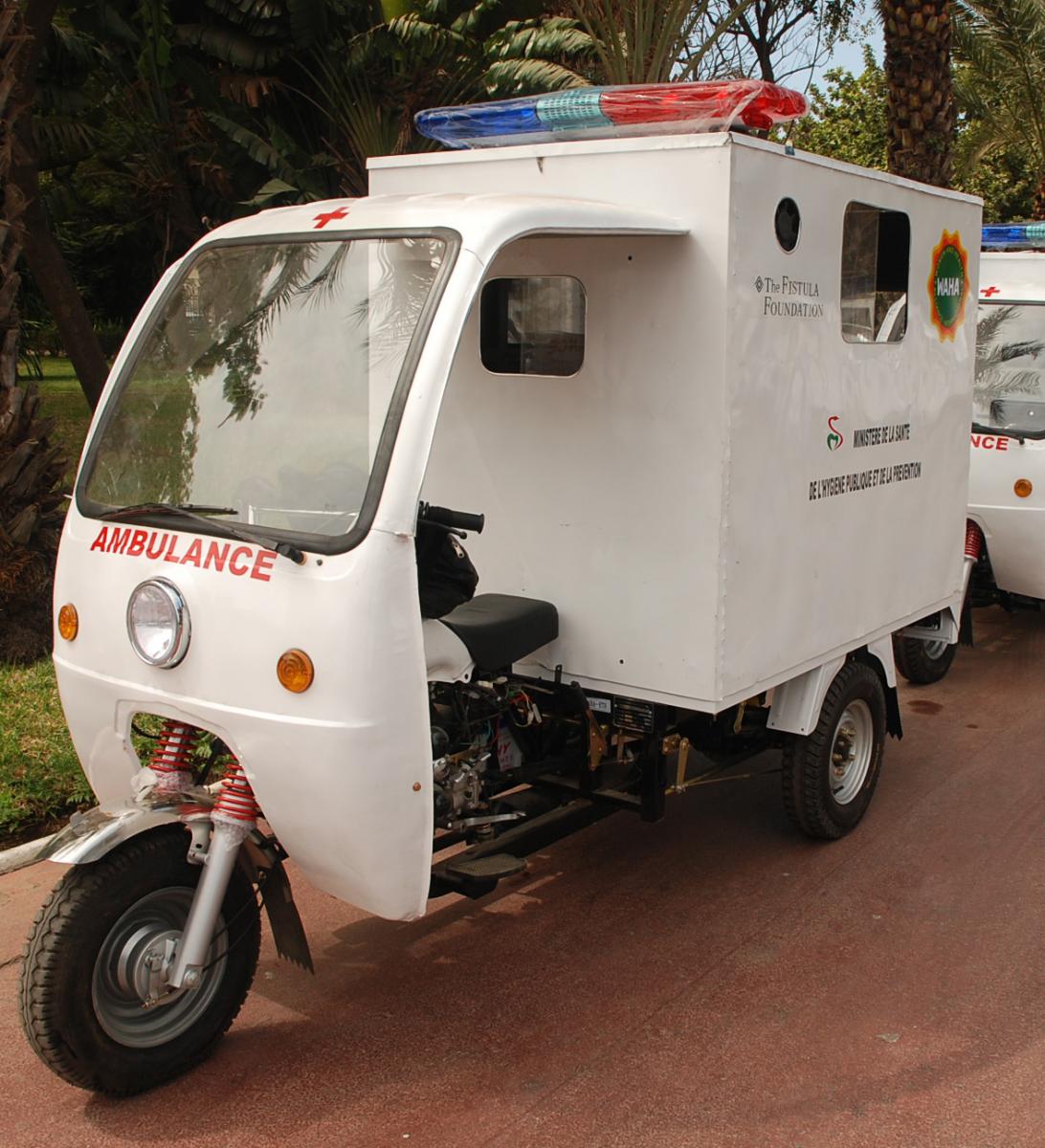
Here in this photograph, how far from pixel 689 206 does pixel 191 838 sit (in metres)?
2.54

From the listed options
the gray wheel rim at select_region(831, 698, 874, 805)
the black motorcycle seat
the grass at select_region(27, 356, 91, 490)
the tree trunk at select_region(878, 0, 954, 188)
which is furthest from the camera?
the grass at select_region(27, 356, 91, 490)

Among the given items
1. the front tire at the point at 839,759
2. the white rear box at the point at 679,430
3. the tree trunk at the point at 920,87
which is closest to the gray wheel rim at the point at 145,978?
the white rear box at the point at 679,430

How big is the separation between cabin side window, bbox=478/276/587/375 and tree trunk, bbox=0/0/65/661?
3.71 metres

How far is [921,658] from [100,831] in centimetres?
566

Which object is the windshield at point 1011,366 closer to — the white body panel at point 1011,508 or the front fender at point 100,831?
the white body panel at point 1011,508

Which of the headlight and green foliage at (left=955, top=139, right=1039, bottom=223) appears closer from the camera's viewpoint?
the headlight

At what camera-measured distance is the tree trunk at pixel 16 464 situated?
735 centimetres

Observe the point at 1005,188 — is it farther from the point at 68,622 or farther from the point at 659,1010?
the point at 68,622

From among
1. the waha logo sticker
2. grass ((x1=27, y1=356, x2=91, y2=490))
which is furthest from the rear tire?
grass ((x1=27, y1=356, x2=91, y2=490))

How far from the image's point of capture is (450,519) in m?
3.83

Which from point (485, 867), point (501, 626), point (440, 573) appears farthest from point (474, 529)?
point (485, 867)

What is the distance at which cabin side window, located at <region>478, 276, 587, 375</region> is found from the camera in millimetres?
4680

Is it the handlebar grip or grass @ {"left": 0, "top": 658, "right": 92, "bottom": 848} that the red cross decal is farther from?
grass @ {"left": 0, "top": 658, "right": 92, "bottom": 848}

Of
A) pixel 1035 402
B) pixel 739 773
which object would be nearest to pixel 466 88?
pixel 1035 402
